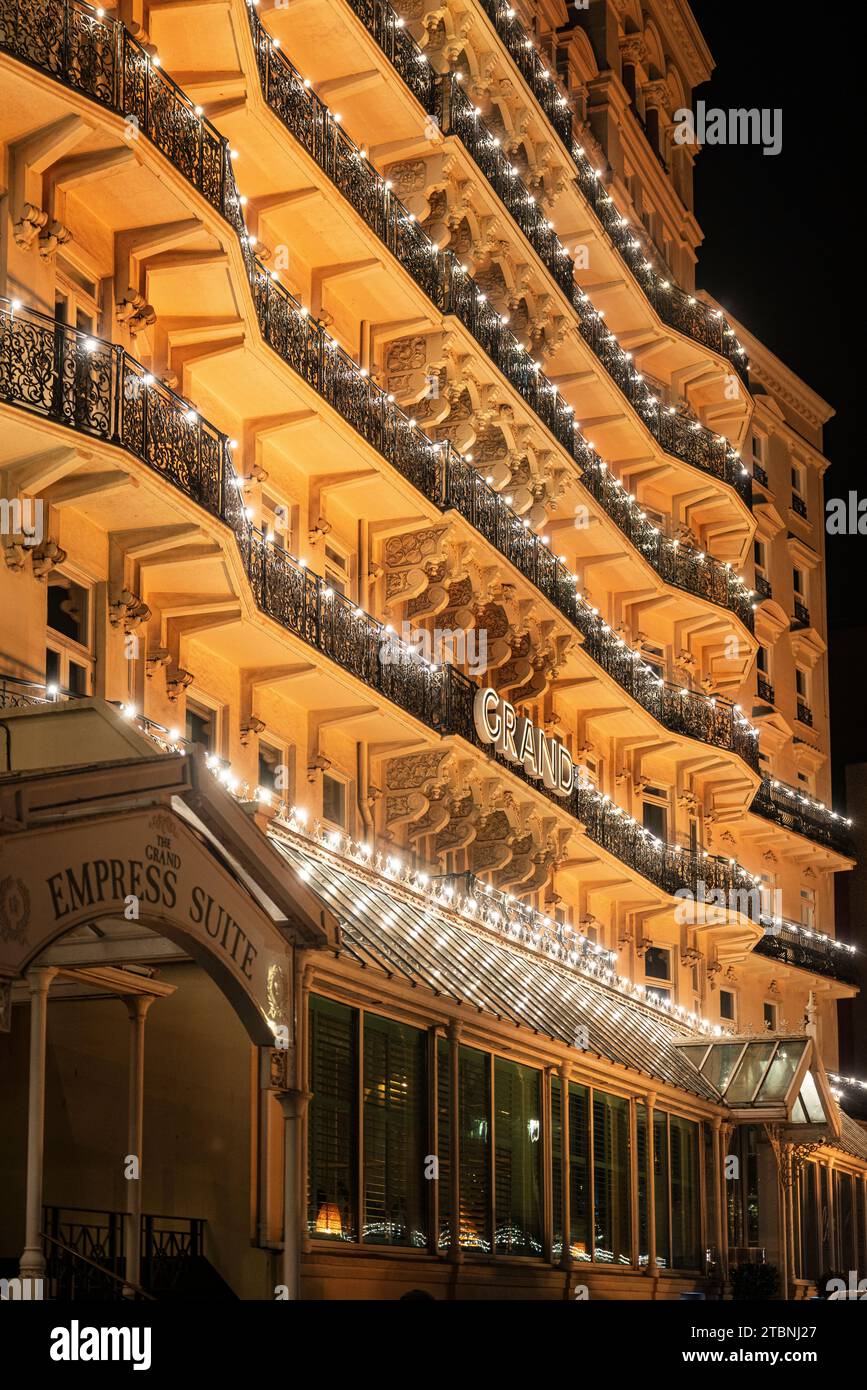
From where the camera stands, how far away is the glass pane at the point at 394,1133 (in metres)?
19.6

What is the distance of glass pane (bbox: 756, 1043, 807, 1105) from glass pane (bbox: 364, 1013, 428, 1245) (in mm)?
13678

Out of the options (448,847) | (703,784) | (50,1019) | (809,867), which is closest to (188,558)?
(50,1019)

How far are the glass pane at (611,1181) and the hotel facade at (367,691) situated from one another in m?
0.11

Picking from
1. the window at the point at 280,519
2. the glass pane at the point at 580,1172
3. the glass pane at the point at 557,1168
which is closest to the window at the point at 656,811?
the window at the point at 280,519

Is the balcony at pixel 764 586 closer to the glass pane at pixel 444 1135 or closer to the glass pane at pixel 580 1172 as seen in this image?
the glass pane at pixel 580 1172

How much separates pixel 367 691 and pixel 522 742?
19.2 feet

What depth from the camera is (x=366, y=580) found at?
1174 inches

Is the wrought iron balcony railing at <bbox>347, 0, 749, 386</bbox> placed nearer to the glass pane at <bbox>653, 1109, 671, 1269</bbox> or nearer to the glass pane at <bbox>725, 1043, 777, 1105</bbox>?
the glass pane at <bbox>653, 1109, 671, 1269</bbox>

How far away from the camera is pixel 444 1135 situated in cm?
2133

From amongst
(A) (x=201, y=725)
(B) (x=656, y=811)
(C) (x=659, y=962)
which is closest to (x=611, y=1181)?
(A) (x=201, y=725)

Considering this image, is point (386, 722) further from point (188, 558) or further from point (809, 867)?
point (809, 867)

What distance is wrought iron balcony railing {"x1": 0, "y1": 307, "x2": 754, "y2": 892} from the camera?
1944 centimetres

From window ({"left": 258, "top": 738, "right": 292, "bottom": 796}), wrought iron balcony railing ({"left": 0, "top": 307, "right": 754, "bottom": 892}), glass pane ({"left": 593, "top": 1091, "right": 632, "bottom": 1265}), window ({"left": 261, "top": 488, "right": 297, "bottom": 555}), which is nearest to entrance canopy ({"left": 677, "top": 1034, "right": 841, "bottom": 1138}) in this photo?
wrought iron balcony railing ({"left": 0, "top": 307, "right": 754, "bottom": 892})

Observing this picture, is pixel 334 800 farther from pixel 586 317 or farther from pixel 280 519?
pixel 586 317
